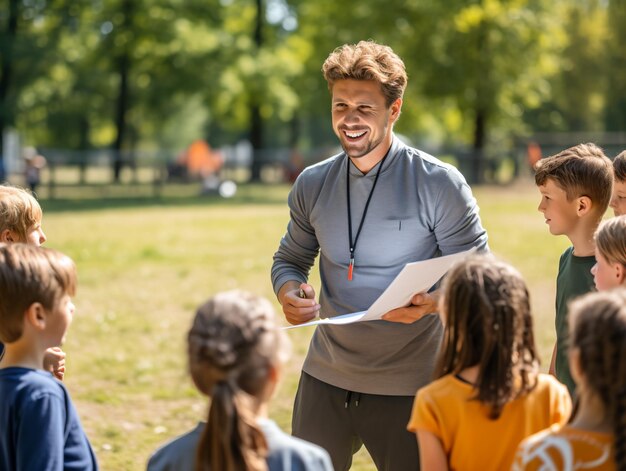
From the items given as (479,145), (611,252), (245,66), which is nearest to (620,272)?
(611,252)

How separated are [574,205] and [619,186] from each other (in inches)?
9.1

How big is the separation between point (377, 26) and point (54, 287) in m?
33.2

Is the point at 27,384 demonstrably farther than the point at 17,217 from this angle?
No

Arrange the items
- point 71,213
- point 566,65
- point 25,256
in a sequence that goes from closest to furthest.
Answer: point 25,256
point 71,213
point 566,65

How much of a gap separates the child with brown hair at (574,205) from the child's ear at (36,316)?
2.25 m

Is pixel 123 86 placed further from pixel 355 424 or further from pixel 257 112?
pixel 355 424

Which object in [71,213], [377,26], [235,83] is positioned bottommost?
[71,213]

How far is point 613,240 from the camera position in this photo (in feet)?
10.2

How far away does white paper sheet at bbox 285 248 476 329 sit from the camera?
331cm

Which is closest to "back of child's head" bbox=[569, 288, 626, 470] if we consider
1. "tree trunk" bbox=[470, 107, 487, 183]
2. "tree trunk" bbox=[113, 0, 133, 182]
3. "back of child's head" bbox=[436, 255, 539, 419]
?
"back of child's head" bbox=[436, 255, 539, 419]

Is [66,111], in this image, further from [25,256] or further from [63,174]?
[25,256]

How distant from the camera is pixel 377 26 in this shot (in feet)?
114

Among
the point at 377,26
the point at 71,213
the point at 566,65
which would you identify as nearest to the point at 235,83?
the point at 377,26

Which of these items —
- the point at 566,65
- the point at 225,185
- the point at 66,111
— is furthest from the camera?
the point at 566,65
